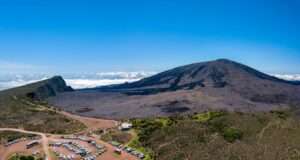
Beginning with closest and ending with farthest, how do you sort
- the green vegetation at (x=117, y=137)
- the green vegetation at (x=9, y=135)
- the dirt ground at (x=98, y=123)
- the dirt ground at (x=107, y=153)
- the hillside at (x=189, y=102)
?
the dirt ground at (x=107, y=153) → the green vegetation at (x=117, y=137) → the green vegetation at (x=9, y=135) → the dirt ground at (x=98, y=123) → the hillside at (x=189, y=102)

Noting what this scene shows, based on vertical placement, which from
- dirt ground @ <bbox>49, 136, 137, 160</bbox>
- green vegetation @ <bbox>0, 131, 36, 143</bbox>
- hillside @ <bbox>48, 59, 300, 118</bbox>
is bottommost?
dirt ground @ <bbox>49, 136, 137, 160</bbox>

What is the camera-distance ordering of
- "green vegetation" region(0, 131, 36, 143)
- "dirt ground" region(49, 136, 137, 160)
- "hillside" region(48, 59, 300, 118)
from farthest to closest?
"hillside" region(48, 59, 300, 118)
"green vegetation" region(0, 131, 36, 143)
"dirt ground" region(49, 136, 137, 160)

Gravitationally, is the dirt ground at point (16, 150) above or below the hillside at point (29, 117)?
below

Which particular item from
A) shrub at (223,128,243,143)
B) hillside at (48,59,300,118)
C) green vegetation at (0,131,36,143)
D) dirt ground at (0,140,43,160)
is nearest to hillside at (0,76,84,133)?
green vegetation at (0,131,36,143)

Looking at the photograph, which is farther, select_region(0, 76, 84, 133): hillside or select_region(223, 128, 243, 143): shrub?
select_region(0, 76, 84, 133): hillside

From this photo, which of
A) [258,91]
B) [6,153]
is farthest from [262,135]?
[258,91]

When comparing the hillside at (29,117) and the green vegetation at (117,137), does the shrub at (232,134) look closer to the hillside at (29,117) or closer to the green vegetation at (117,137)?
the green vegetation at (117,137)

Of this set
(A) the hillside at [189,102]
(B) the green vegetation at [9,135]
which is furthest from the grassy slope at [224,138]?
(A) the hillside at [189,102]

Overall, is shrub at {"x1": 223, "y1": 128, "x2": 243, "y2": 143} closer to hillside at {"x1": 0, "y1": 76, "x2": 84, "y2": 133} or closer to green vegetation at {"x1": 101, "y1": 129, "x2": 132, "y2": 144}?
green vegetation at {"x1": 101, "y1": 129, "x2": 132, "y2": 144}

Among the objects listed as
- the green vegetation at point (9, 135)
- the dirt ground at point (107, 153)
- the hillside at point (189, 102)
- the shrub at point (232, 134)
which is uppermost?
the hillside at point (189, 102)
